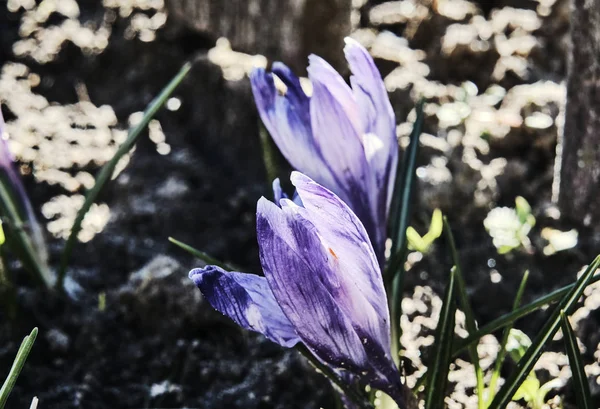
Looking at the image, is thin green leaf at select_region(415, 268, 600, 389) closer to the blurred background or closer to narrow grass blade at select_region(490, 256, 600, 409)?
narrow grass blade at select_region(490, 256, 600, 409)

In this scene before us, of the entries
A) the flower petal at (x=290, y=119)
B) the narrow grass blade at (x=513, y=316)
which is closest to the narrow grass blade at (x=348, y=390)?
the narrow grass blade at (x=513, y=316)

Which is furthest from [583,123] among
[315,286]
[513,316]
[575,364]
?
[315,286]

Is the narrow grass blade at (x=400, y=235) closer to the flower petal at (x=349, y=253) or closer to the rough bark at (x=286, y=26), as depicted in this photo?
the flower petal at (x=349, y=253)

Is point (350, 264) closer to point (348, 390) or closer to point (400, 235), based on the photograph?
point (348, 390)

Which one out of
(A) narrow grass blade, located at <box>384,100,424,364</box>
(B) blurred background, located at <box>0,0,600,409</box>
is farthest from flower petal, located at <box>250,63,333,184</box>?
(B) blurred background, located at <box>0,0,600,409</box>

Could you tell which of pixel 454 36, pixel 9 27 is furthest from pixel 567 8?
pixel 9 27

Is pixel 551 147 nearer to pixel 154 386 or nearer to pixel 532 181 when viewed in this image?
pixel 532 181
